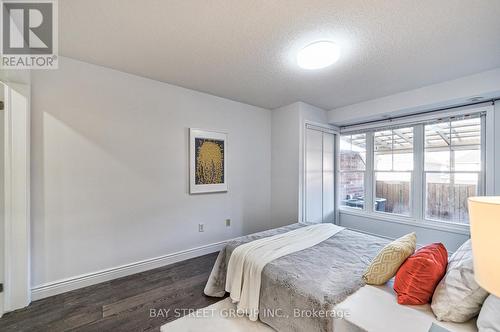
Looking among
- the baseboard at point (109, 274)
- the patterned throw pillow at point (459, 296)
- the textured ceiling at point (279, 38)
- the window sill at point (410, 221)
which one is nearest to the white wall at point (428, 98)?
the textured ceiling at point (279, 38)

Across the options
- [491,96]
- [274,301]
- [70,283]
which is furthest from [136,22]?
[491,96]

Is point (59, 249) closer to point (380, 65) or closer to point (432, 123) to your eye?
point (380, 65)

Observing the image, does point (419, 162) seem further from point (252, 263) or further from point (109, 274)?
point (109, 274)

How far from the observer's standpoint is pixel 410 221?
138 inches

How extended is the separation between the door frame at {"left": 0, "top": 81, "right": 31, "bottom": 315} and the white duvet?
6.40 feet

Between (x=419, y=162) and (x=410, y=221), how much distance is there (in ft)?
3.23

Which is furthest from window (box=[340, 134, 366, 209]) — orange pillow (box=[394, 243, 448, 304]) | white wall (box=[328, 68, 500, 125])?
orange pillow (box=[394, 243, 448, 304])

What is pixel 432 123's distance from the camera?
3.35m

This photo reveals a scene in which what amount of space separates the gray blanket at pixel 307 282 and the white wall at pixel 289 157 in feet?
5.23

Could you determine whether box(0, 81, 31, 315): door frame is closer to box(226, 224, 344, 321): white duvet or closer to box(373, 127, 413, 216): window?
box(226, 224, 344, 321): white duvet

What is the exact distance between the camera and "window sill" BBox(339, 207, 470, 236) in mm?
3057

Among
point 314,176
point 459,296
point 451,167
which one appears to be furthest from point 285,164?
point 459,296

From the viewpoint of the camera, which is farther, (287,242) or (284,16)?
(287,242)

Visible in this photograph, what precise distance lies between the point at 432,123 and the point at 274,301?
11.8 feet
